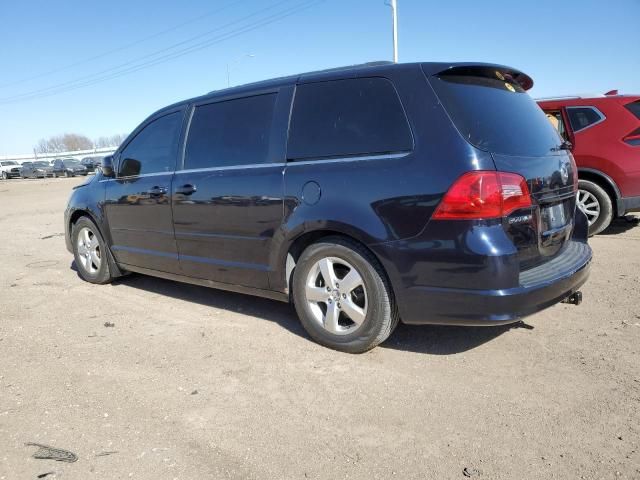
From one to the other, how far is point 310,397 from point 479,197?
148cm

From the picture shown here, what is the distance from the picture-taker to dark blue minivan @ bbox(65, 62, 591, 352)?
2820mm

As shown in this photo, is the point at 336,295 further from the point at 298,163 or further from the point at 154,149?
the point at 154,149

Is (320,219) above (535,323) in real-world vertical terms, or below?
above

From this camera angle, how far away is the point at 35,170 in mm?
45875

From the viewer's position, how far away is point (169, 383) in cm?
313

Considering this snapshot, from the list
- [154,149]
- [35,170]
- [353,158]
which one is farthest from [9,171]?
[353,158]

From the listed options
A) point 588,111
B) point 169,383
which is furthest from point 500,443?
point 588,111

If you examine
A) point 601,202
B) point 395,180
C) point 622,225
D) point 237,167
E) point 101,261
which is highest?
point 237,167

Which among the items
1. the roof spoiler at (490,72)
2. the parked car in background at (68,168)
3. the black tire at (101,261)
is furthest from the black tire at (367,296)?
the parked car in background at (68,168)

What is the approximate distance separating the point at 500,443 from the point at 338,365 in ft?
3.83

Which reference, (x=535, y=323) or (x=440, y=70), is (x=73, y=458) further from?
(x=535, y=323)

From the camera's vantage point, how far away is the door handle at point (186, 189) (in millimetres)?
4148

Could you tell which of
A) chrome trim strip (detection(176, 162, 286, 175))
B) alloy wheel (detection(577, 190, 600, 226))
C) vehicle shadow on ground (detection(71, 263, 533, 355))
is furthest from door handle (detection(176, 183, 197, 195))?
alloy wheel (detection(577, 190, 600, 226))

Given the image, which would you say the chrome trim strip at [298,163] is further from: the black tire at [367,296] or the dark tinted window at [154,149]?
the black tire at [367,296]
